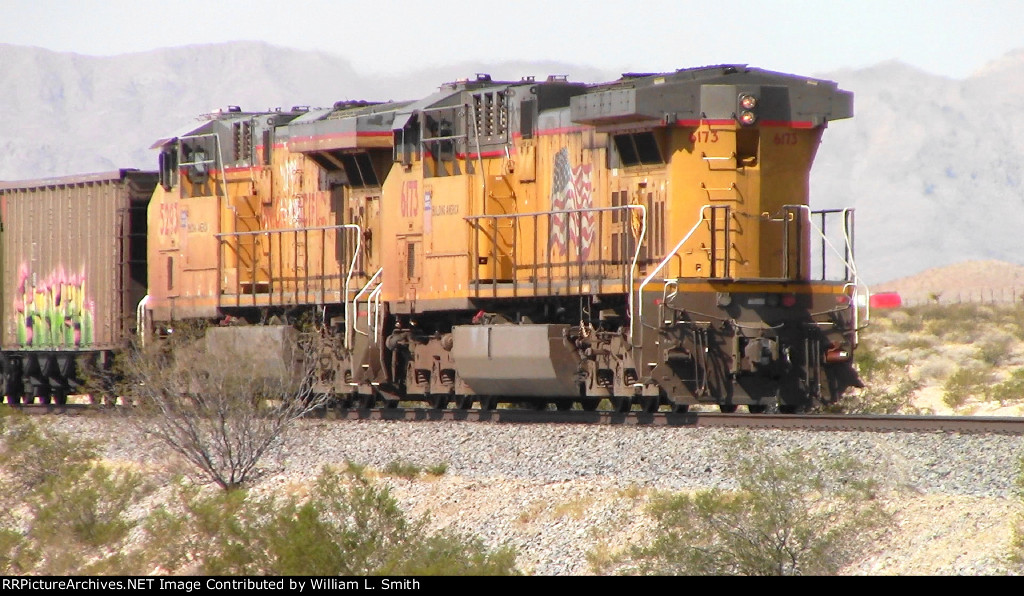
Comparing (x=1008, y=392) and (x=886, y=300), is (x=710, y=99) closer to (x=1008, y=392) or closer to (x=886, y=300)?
(x=886, y=300)

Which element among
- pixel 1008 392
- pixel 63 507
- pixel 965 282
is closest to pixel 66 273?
pixel 63 507

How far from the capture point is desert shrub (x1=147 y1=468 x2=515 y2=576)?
9266 millimetres

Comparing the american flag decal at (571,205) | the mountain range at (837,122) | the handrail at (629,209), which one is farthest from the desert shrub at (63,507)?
the mountain range at (837,122)

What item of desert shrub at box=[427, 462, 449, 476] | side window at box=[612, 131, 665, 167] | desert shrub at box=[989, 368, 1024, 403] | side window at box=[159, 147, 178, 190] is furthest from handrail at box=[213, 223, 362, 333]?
desert shrub at box=[989, 368, 1024, 403]

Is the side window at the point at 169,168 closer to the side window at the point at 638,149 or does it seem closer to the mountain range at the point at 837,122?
the side window at the point at 638,149

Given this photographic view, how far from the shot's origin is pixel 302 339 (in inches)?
696

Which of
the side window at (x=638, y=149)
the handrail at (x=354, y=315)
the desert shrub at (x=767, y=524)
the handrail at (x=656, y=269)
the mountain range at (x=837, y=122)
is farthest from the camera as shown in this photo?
the mountain range at (x=837, y=122)

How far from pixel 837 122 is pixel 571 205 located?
109 m

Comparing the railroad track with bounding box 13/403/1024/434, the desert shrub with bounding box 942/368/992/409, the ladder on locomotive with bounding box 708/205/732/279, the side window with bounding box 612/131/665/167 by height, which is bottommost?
the desert shrub with bounding box 942/368/992/409

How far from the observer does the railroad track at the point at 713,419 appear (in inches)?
500

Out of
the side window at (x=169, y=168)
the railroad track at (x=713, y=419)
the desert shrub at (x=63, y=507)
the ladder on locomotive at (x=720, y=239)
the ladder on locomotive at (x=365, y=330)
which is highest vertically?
the side window at (x=169, y=168)

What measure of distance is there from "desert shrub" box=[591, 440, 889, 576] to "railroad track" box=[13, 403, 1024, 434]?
2783 mm

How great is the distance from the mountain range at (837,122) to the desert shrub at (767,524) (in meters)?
70.1

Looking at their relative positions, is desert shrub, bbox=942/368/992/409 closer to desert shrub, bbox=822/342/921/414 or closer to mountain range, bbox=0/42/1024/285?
desert shrub, bbox=822/342/921/414
